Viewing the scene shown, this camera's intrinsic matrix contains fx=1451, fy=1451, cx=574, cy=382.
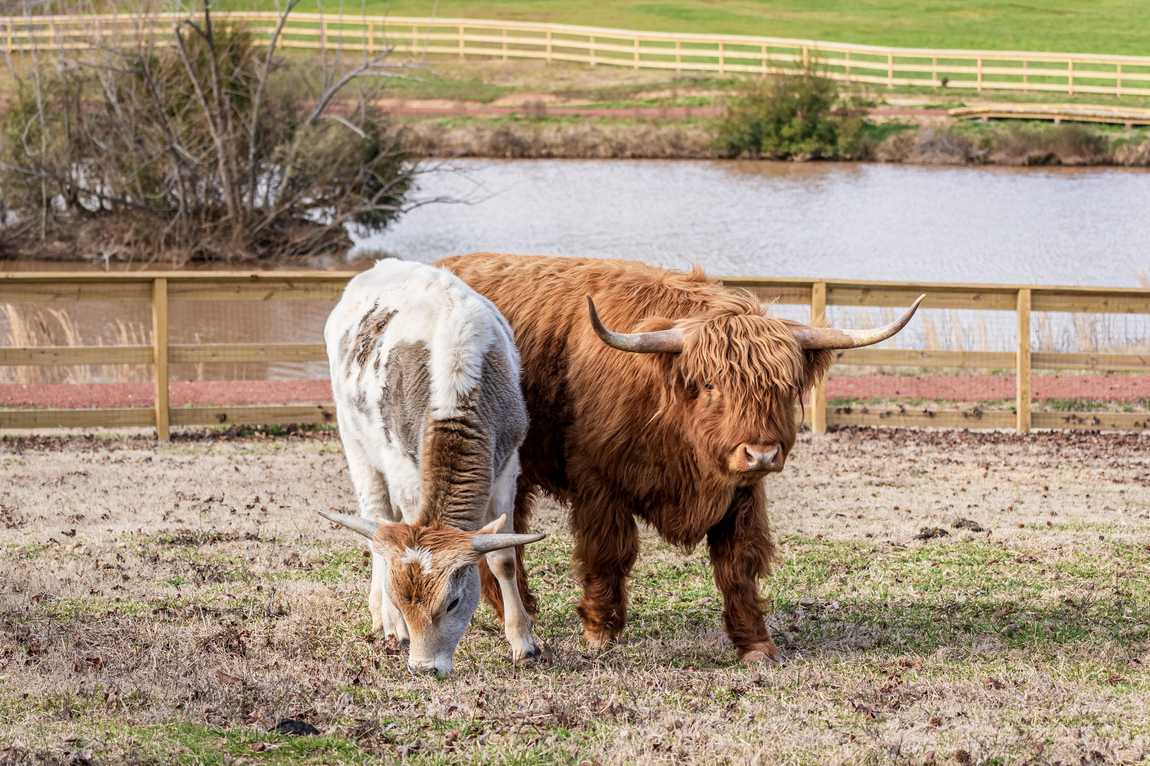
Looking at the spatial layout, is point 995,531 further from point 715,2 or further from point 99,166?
point 715,2

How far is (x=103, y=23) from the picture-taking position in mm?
29062

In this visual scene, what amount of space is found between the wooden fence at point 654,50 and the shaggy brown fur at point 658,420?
21528 mm

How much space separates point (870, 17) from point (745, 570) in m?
41.8

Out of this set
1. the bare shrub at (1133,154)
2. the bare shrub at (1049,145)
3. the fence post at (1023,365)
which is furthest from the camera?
the bare shrub at (1049,145)

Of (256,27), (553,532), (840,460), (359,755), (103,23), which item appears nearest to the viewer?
(359,755)

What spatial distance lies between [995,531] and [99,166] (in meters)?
24.3

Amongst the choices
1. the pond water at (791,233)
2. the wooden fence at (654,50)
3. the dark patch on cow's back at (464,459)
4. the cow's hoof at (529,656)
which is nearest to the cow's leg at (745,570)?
the cow's hoof at (529,656)

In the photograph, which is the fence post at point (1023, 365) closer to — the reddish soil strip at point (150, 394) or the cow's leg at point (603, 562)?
the reddish soil strip at point (150, 394)

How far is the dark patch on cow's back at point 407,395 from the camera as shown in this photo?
5832mm

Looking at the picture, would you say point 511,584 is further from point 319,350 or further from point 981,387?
point 981,387

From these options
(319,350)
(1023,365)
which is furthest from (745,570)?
(1023,365)

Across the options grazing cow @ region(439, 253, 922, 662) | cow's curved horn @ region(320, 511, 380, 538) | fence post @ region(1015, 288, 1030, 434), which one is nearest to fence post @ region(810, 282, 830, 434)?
fence post @ region(1015, 288, 1030, 434)

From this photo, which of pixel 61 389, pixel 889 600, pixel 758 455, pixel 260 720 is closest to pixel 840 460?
pixel 889 600

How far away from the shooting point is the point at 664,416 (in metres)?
6.28
